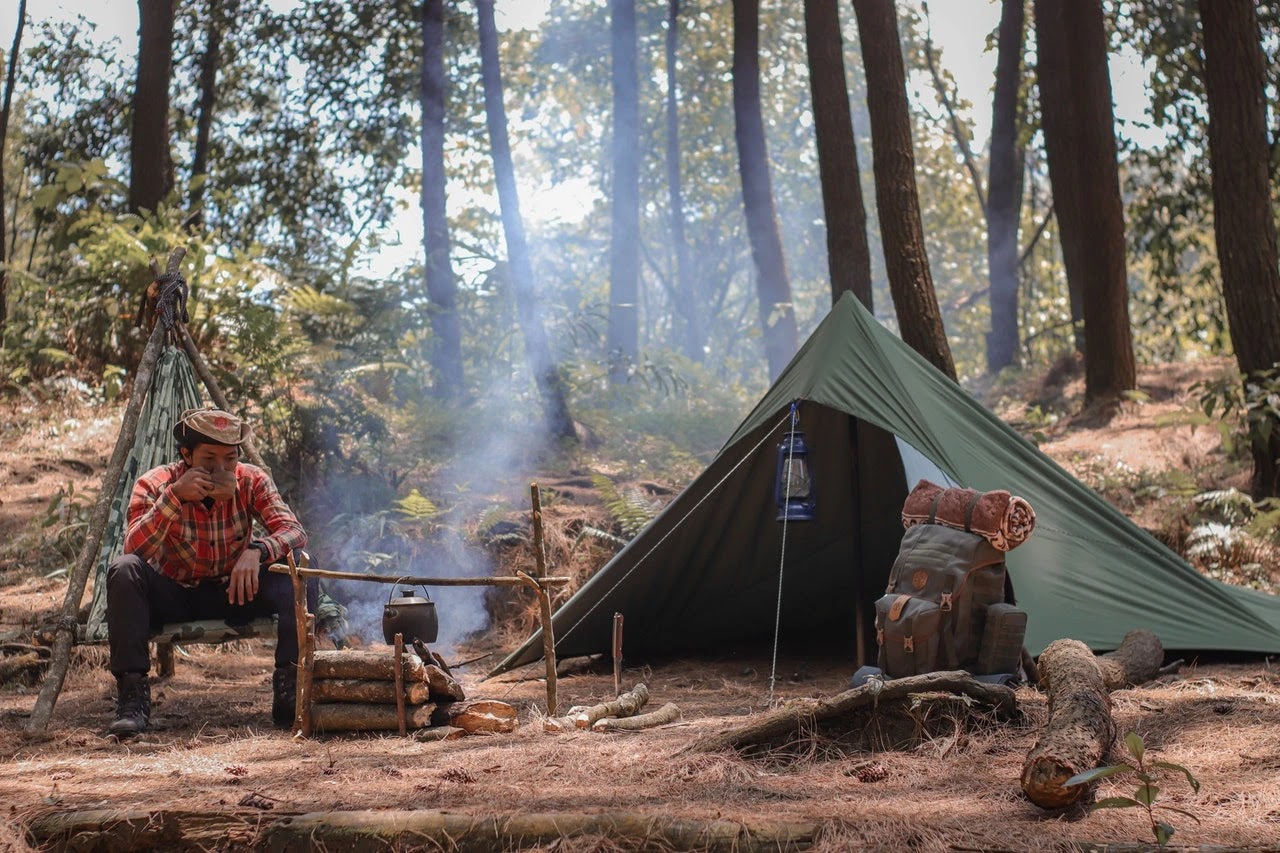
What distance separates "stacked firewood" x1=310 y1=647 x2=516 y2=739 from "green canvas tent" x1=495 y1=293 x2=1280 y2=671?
1.52 meters

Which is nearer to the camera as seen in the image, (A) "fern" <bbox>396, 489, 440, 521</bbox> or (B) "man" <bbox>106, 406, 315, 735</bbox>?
(B) "man" <bbox>106, 406, 315, 735</bbox>

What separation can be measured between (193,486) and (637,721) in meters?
1.92

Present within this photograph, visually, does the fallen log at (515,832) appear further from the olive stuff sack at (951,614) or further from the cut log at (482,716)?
the olive stuff sack at (951,614)

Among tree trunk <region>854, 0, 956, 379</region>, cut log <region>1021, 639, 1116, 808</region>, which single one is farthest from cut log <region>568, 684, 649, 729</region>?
tree trunk <region>854, 0, 956, 379</region>

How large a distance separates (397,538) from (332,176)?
25.4ft

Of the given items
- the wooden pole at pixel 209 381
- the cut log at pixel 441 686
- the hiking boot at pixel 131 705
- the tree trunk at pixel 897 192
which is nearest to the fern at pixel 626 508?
the tree trunk at pixel 897 192

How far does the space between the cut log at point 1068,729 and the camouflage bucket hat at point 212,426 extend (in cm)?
309

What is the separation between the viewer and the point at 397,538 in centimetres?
822

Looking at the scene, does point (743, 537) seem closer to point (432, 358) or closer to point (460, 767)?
point (460, 767)

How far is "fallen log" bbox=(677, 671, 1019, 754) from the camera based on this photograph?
3.71m

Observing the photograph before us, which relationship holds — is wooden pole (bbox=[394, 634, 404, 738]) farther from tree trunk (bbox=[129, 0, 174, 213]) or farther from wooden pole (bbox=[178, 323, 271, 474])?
tree trunk (bbox=[129, 0, 174, 213])

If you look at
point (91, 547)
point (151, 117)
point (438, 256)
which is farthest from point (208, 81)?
point (91, 547)

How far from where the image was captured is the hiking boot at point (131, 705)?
4465mm

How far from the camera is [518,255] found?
1218cm
